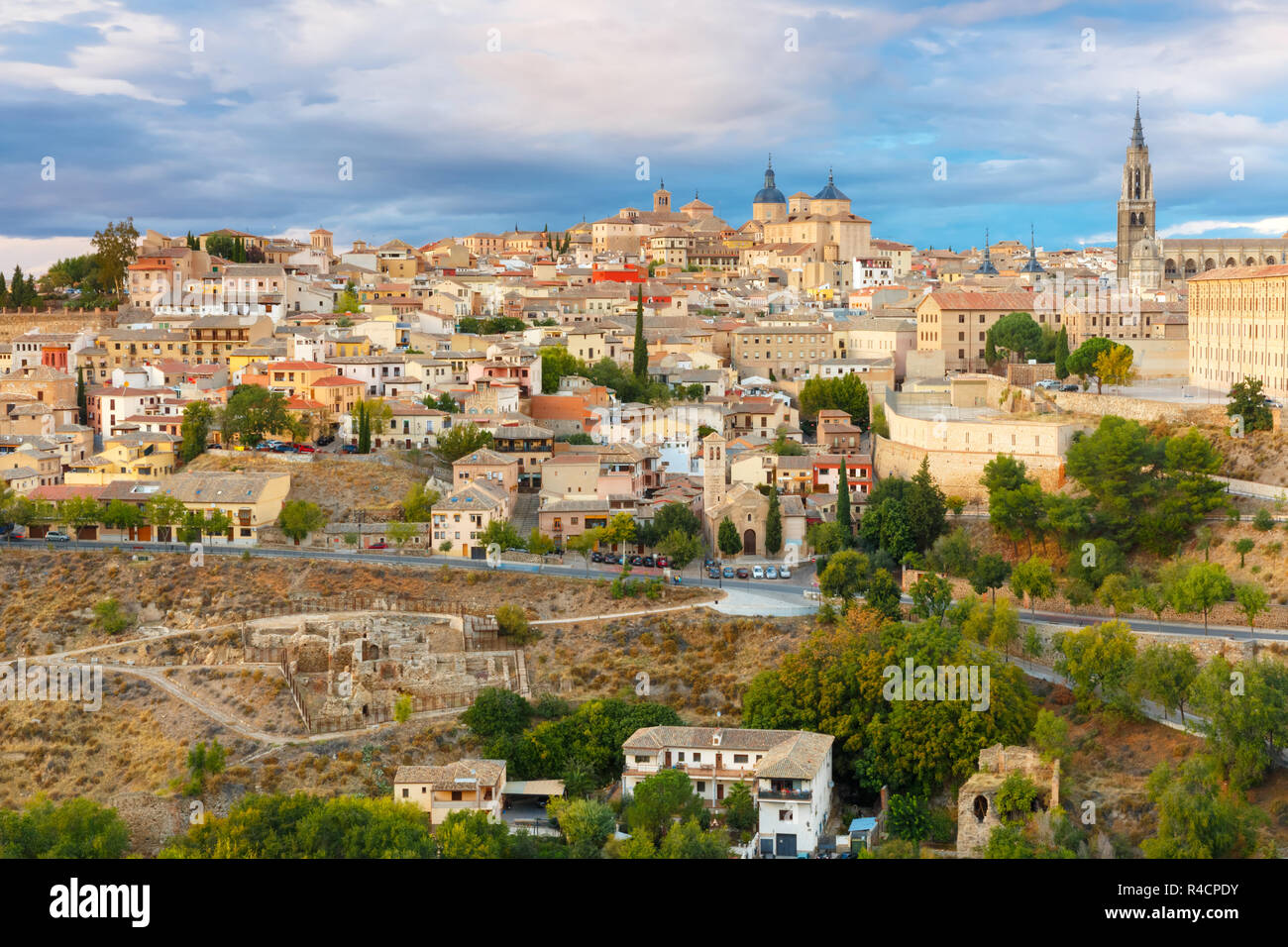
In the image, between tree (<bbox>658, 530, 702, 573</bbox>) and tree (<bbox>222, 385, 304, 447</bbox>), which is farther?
tree (<bbox>222, 385, 304, 447</bbox>)

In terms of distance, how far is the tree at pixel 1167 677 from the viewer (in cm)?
1866

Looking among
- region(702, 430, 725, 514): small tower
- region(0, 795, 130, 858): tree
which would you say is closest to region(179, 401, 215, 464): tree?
region(702, 430, 725, 514): small tower

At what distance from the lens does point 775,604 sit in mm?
23891

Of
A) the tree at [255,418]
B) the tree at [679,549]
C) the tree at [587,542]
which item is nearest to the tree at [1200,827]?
the tree at [679,549]

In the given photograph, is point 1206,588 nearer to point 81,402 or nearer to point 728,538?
point 728,538

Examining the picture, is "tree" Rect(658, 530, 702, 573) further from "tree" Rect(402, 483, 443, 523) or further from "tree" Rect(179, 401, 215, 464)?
"tree" Rect(179, 401, 215, 464)

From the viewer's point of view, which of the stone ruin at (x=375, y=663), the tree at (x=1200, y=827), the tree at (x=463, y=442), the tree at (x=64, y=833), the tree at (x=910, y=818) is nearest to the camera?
the tree at (x=1200, y=827)

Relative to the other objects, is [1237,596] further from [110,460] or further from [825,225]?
[825,225]

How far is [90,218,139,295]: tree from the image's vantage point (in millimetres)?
49062

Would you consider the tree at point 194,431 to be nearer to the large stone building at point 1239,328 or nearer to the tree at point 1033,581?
the tree at point 1033,581

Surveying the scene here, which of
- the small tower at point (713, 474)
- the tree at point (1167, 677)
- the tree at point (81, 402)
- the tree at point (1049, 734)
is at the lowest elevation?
the tree at point (1049, 734)

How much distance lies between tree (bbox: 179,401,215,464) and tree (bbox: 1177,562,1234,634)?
22.0m

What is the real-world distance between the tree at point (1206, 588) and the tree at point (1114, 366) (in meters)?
11.8

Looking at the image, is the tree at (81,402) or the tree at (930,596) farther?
the tree at (81,402)
